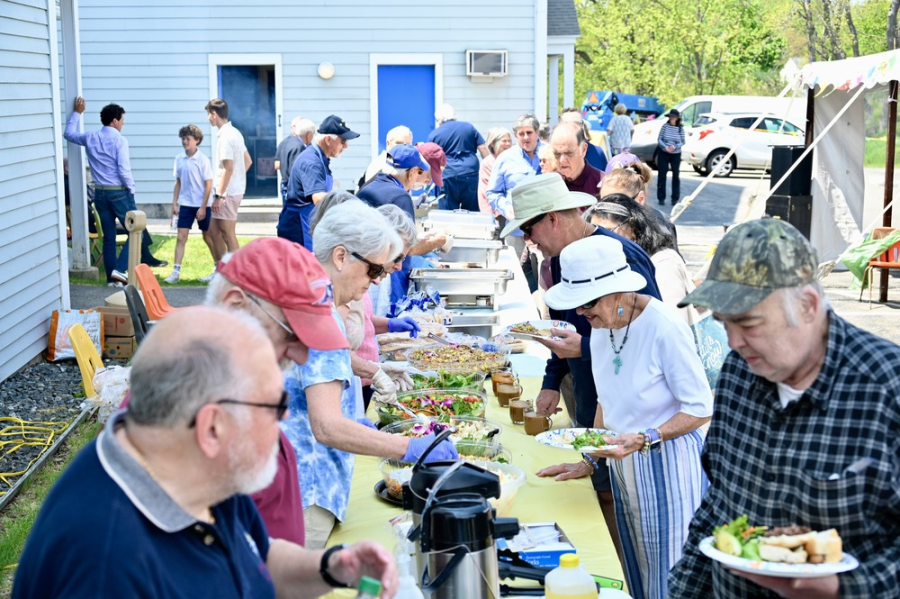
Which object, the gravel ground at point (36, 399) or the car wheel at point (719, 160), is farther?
the car wheel at point (719, 160)

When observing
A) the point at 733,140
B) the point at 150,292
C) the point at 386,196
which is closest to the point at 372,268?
the point at 386,196

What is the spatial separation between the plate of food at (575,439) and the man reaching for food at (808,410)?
113 centimetres

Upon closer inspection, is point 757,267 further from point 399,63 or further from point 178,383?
point 399,63

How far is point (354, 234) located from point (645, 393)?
1211 mm

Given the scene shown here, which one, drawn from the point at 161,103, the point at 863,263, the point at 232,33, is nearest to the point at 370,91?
the point at 232,33

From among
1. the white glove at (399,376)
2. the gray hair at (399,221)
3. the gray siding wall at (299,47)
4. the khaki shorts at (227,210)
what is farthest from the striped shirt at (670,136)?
the white glove at (399,376)

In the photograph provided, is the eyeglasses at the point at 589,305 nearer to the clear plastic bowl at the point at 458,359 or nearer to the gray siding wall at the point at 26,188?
the clear plastic bowl at the point at 458,359

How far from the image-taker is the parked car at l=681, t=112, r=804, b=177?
86.6ft

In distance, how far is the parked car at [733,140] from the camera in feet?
86.6

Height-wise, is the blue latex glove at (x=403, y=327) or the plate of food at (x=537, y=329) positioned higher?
the plate of food at (x=537, y=329)

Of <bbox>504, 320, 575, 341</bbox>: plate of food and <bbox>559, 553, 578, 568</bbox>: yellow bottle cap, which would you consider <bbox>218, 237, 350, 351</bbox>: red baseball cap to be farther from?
<bbox>504, 320, 575, 341</bbox>: plate of food

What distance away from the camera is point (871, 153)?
21.1 m

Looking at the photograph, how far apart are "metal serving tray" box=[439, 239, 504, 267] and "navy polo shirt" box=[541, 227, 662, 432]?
345 centimetres

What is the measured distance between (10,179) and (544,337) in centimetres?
614
